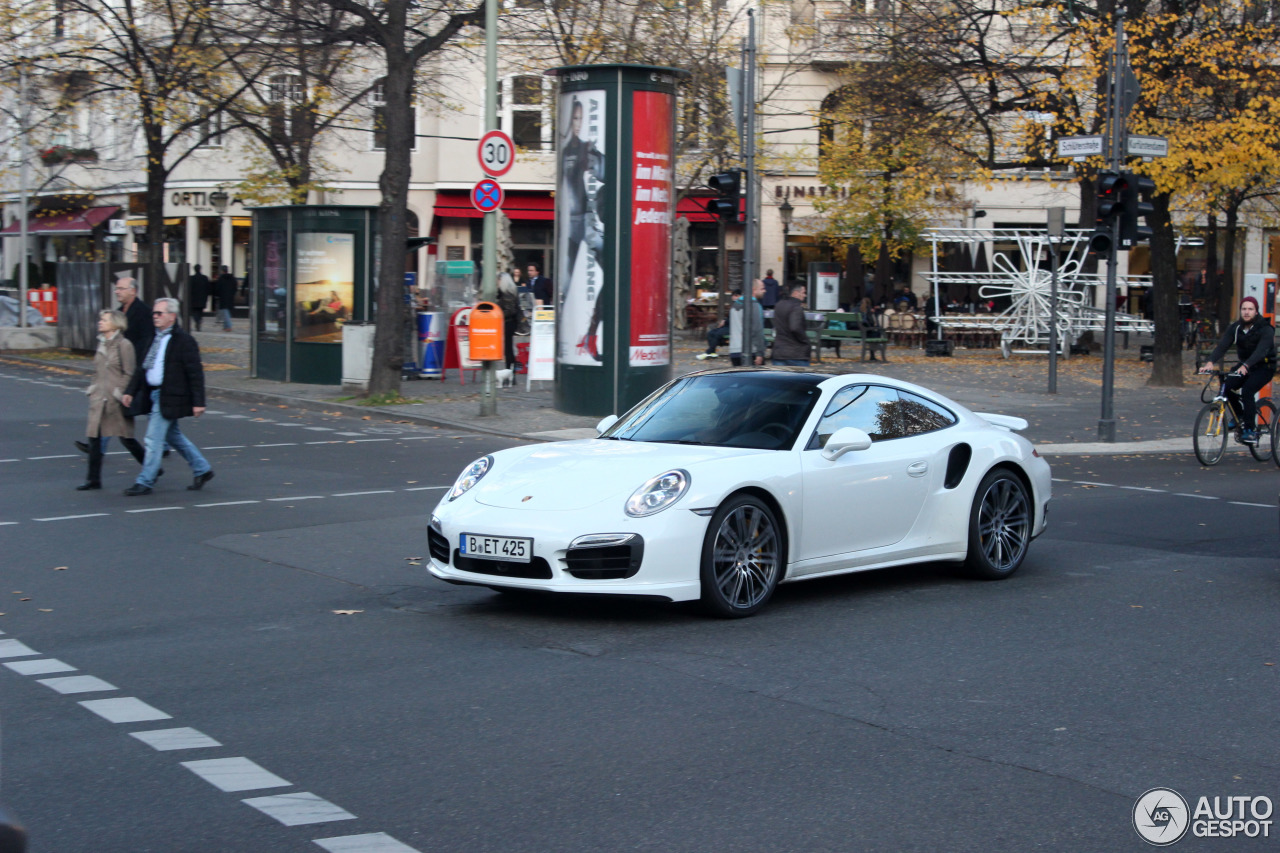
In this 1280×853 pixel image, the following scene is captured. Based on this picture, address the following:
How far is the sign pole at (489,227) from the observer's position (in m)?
18.7

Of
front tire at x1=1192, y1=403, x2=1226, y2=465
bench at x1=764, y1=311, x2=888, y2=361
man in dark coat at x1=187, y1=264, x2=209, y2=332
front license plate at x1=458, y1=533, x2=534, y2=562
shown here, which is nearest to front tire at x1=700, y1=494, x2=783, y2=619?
front license plate at x1=458, y1=533, x2=534, y2=562

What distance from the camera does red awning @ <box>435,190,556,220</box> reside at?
4741 centimetres

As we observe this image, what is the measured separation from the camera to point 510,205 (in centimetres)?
4806

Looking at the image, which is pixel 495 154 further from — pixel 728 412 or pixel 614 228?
pixel 728 412

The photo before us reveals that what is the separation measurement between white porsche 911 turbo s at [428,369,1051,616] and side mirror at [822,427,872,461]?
0.5 inches

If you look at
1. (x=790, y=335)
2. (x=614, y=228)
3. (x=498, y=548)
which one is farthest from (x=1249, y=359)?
(x=498, y=548)

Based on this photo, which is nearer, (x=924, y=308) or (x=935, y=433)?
(x=935, y=433)

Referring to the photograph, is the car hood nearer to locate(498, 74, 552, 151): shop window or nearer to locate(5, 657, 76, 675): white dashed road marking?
locate(5, 657, 76, 675): white dashed road marking

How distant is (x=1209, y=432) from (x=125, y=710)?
13531 mm

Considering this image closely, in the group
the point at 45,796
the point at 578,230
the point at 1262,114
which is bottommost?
the point at 45,796

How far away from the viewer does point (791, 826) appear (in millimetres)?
4543

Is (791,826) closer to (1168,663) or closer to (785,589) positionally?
(1168,663)

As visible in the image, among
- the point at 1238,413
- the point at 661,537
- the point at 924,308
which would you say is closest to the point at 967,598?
the point at 661,537

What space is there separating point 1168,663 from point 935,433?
2.45 meters
